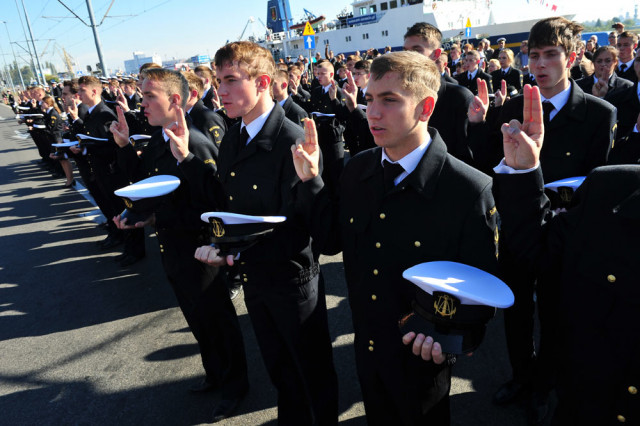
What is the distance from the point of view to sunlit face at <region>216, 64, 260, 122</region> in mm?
2291

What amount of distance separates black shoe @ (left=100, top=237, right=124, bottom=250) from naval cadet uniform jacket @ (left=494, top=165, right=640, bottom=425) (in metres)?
6.16

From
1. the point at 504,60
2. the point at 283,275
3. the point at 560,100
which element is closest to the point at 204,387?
the point at 283,275

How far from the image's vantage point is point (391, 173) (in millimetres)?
1704

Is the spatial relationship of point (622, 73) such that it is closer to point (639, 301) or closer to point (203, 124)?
point (203, 124)

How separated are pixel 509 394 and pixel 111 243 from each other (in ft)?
19.1

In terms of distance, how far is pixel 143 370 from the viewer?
11.4 ft

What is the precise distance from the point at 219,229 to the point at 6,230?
25.4ft

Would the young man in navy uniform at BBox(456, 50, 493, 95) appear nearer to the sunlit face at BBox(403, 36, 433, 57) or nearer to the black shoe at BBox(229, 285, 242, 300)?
the sunlit face at BBox(403, 36, 433, 57)

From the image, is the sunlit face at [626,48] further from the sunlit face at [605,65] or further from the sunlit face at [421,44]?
the sunlit face at [421,44]

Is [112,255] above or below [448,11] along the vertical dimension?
below

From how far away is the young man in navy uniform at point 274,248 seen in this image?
7.21 feet

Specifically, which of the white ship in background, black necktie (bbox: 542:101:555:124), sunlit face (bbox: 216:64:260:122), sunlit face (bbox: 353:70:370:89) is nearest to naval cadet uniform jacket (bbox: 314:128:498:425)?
sunlit face (bbox: 216:64:260:122)

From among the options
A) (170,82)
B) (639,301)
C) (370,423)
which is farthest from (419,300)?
(170,82)

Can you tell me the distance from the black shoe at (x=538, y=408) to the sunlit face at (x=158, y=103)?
10.3 feet
